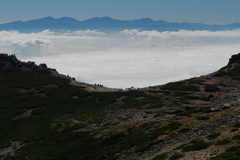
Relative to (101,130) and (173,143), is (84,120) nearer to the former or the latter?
(101,130)

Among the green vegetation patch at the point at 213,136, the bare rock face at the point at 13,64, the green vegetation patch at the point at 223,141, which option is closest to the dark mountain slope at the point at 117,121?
the green vegetation patch at the point at 213,136

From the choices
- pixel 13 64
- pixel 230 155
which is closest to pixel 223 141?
pixel 230 155

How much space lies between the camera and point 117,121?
6009cm

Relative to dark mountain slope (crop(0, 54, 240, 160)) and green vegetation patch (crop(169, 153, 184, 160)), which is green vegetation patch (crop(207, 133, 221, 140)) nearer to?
→ dark mountain slope (crop(0, 54, 240, 160))

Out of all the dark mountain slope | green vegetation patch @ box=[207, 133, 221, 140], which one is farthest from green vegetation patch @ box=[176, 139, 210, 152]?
green vegetation patch @ box=[207, 133, 221, 140]

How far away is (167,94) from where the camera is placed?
8631cm

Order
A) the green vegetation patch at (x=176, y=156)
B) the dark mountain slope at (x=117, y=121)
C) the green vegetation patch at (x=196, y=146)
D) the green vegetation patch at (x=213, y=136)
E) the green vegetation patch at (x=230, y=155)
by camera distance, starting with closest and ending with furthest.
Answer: the green vegetation patch at (x=230, y=155) < the green vegetation patch at (x=176, y=156) < the green vegetation patch at (x=196, y=146) < the green vegetation patch at (x=213, y=136) < the dark mountain slope at (x=117, y=121)

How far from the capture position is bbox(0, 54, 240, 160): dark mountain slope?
34.8m

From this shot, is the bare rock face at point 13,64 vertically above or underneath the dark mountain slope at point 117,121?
above

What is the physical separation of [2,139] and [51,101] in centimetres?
3138

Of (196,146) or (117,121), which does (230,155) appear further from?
(117,121)

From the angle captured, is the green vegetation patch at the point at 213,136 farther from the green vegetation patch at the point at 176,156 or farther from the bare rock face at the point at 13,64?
the bare rock face at the point at 13,64

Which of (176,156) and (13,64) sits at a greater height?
(13,64)

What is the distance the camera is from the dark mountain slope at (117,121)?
3478 centimetres
